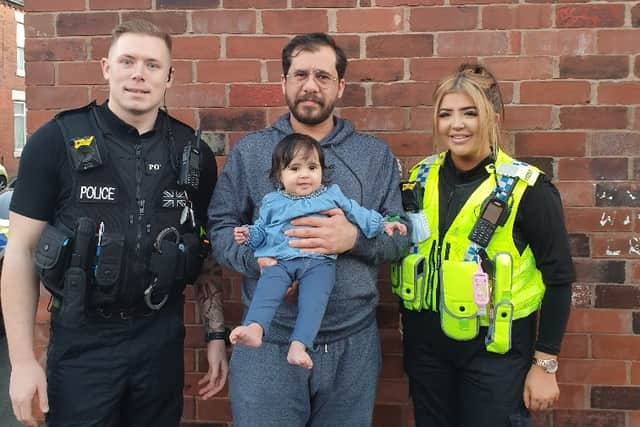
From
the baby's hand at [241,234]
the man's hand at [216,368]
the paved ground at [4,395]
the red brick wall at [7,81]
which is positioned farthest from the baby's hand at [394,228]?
the red brick wall at [7,81]

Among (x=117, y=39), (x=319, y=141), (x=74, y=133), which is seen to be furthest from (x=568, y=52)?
(x=74, y=133)

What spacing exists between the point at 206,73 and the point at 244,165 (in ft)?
2.80

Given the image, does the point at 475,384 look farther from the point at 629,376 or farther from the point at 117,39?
the point at 117,39

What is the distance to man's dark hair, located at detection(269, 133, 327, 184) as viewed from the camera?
2152mm

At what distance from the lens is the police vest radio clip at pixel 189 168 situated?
234cm

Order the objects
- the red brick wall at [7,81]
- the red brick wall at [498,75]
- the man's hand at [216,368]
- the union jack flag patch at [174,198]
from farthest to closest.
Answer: the red brick wall at [7,81], the red brick wall at [498,75], the man's hand at [216,368], the union jack flag patch at [174,198]

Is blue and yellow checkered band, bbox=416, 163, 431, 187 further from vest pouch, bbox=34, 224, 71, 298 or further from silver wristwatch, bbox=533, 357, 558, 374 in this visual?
vest pouch, bbox=34, 224, 71, 298

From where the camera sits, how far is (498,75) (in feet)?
9.57

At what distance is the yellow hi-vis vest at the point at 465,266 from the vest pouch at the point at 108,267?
1.05 meters

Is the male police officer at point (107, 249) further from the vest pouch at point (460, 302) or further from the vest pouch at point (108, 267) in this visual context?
the vest pouch at point (460, 302)

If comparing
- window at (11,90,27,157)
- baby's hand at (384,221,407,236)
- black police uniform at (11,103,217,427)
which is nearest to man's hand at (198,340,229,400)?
black police uniform at (11,103,217,427)

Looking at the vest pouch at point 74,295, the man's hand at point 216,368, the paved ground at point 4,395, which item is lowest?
the paved ground at point 4,395

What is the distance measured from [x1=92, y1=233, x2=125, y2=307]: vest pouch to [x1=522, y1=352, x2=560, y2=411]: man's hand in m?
1.51

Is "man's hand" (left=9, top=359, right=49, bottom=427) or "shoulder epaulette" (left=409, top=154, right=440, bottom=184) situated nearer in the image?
"man's hand" (left=9, top=359, right=49, bottom=427)
